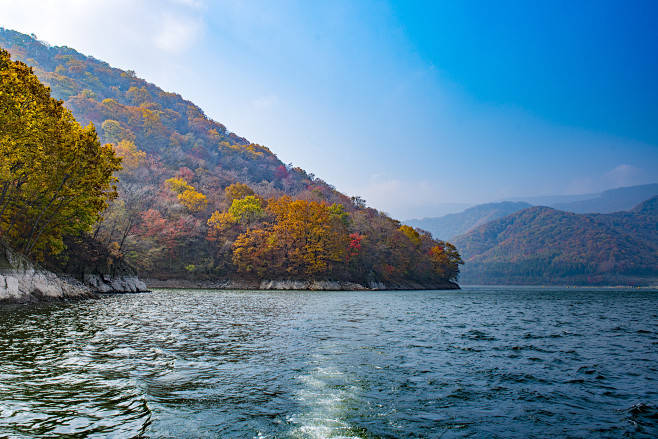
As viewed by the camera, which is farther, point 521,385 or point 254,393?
point 521,385

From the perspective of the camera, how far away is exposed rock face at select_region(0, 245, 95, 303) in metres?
24.0

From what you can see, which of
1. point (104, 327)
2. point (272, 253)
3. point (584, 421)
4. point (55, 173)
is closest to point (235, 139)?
point (272, 253)

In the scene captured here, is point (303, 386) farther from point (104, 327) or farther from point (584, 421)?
point (104, 327)

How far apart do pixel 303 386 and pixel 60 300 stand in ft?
92.8

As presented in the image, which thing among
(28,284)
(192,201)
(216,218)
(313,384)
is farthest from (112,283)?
(192,201)

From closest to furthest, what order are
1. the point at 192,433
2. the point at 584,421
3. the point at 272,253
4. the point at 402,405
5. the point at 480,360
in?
the point at 192,433 < the point at 584,421 < the point at 402,405 < the point at 480,360 < the point at 272,253

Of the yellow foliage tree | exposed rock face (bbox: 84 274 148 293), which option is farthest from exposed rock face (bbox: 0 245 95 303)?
the yellow foliage tree

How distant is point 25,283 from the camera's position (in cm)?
2544

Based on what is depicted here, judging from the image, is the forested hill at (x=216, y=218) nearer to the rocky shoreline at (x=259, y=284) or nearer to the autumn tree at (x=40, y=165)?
the rocky shoreline at (x=259, y=284)

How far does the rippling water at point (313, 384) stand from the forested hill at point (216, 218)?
110 feet

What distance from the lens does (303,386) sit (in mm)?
8328

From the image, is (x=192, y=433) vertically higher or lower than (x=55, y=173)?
lower

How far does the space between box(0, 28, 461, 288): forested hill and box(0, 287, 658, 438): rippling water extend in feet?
110

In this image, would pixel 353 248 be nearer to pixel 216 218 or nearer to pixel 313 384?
pixel 216 218
